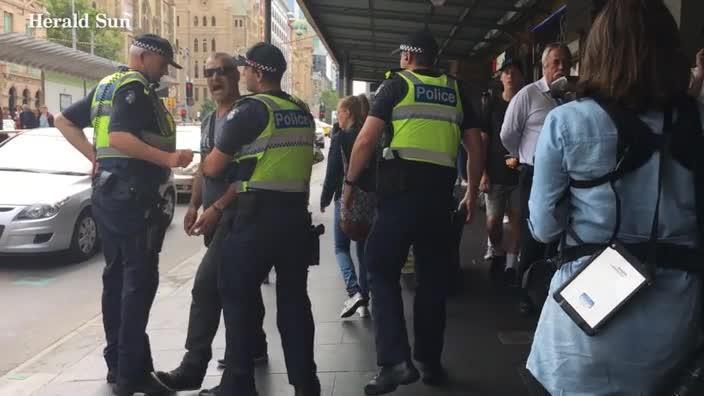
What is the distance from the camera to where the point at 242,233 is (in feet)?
10.9

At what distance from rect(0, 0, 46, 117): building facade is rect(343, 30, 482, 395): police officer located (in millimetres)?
50496

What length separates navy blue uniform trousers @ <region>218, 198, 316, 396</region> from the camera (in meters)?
3.33

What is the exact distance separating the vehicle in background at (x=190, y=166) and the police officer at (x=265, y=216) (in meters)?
9.01

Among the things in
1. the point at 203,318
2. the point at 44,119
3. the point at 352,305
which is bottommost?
the point at 352,305

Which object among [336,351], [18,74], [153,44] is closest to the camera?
[153,44]

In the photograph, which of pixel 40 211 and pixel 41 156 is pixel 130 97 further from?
pixel 41 156

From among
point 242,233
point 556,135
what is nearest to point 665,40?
point 556,135

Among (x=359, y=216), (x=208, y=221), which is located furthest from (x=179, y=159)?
(x=359, y=216)

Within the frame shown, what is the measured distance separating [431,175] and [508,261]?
2.80 meters

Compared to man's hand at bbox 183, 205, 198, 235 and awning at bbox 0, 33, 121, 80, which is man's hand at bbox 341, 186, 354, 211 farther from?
awning at bbox 0, 33, 121, 80

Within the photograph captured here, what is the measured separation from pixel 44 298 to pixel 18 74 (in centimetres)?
5271

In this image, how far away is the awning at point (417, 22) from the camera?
37.5 ft

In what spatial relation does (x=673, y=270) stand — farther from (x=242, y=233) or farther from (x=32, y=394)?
(x=32, y=394)

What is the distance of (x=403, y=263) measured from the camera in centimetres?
378
